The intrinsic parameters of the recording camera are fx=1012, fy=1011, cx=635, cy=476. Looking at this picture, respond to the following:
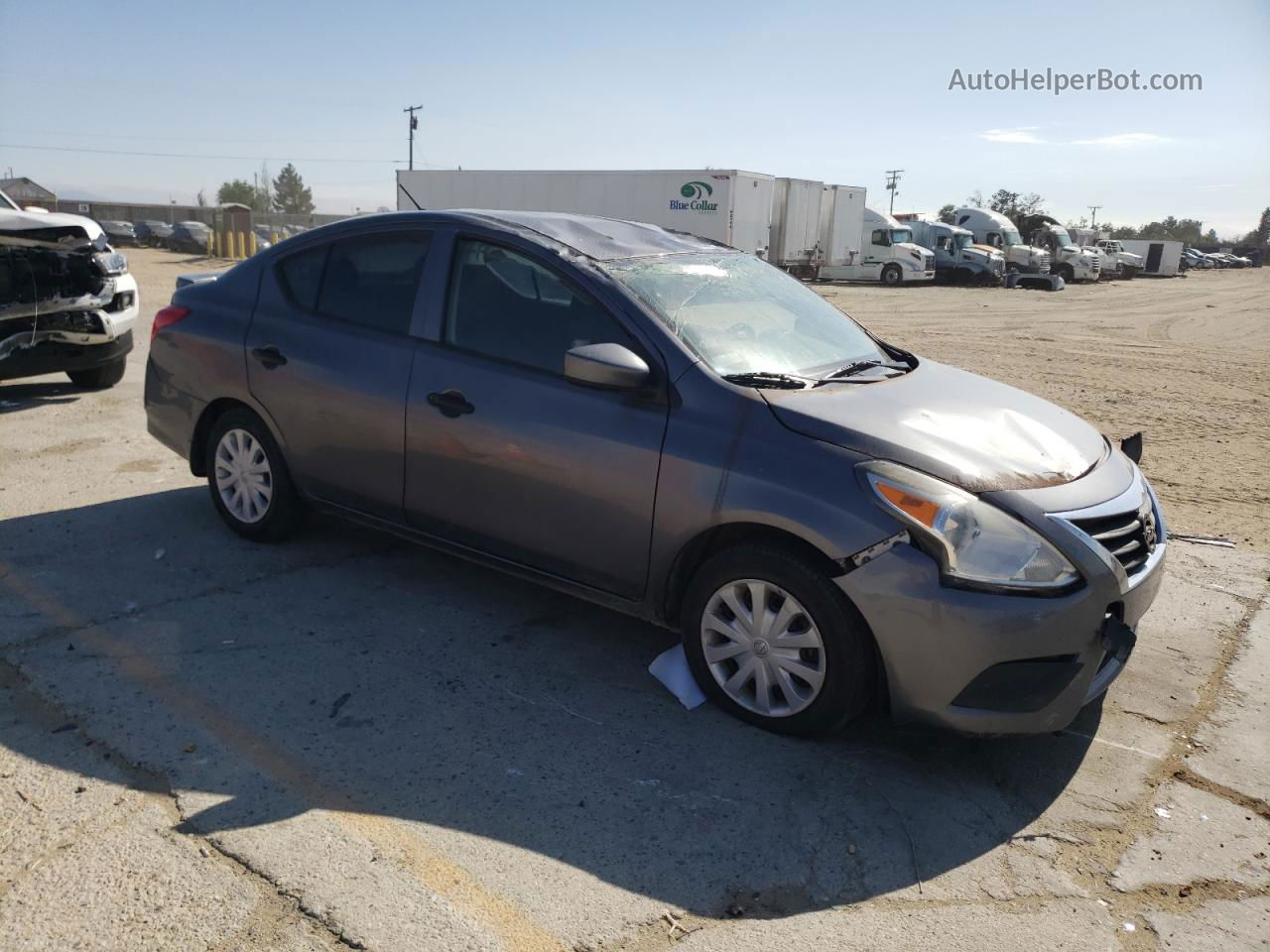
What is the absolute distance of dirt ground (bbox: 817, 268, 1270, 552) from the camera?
25.1 ft

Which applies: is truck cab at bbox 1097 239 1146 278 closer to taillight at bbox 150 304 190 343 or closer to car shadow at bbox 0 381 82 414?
car shadow at bbox 0 381 82 414

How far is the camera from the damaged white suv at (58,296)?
24.7 ft

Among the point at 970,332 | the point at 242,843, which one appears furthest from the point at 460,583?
the point at 970,332

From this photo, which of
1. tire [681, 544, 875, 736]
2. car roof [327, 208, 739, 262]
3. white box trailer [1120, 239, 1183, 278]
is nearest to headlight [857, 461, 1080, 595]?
tire [681, 544, 875, 736]

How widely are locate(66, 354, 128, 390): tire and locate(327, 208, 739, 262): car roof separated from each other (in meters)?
5.24

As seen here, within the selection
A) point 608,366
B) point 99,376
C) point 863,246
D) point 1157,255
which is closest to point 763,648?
point 608,366

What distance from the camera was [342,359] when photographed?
14.9ft

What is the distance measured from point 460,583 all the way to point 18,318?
194 inches

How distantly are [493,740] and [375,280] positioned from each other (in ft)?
7.35

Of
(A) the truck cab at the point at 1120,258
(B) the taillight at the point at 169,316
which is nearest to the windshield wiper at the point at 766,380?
(B) the taillight at the point at 169,316

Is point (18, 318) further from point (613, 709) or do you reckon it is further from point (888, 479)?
point (888, 479)

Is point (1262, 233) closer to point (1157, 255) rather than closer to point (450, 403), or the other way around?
point (1157, 255)

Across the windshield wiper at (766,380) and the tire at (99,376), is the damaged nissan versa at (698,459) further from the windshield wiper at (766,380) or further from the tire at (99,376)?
the tire at (99,376)

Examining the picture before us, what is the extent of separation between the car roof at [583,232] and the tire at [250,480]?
119 cm
